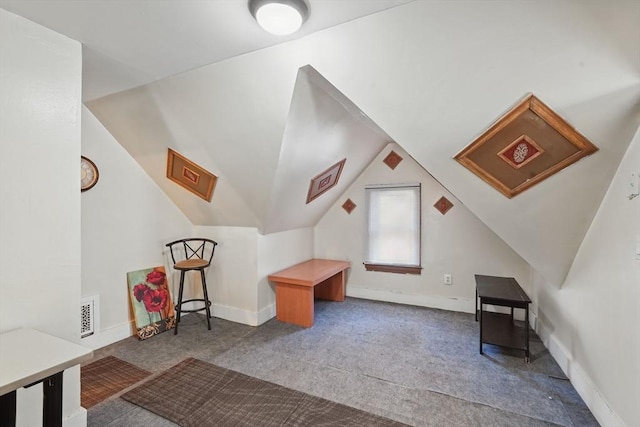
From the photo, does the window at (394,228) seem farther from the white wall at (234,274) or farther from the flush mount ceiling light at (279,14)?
the flush mount ceiling light at (279,14)

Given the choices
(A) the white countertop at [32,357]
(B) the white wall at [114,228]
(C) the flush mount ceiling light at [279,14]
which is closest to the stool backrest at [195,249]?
(B) the white wall at [114,228]

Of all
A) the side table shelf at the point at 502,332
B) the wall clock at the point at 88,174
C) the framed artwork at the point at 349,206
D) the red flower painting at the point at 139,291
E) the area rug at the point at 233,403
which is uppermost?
the wall clock at the point at 88,174

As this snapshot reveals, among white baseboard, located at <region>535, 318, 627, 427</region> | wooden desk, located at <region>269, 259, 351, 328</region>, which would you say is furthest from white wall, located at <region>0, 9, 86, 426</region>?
white baseboard, located at <region>535, 318, 627, 427</region>

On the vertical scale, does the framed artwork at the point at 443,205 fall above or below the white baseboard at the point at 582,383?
above

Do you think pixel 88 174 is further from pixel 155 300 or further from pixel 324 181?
pixel 324 181

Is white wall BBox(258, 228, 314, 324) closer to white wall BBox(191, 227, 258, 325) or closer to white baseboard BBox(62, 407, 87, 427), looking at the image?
white wall BBox(191, 227, 258, 325)

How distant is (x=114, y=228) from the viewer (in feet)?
9.44

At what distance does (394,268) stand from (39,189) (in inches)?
140

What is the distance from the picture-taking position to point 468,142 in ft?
6.18

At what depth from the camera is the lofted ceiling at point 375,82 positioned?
1365 mm

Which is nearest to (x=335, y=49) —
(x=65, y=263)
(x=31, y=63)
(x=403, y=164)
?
(x=31, y=63)

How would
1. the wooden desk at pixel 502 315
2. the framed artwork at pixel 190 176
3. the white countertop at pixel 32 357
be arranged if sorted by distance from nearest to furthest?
the white countertop at pixel 32 357
the wooden desk at pixel 502 315
the framed artwork at pixel 190 176

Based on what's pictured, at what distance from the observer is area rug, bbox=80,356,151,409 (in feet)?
6.70

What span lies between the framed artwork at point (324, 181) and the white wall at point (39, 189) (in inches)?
80.3
